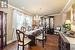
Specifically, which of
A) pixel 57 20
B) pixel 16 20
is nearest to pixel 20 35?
pixel 16 20

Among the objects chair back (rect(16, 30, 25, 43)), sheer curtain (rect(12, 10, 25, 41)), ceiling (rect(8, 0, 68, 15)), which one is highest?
ceiling (rect(8, 0, 68, 15))

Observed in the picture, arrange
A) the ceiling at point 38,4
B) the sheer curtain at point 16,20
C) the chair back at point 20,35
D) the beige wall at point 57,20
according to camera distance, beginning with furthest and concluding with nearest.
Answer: the beige wall at point 57,20
the sheer curtain at point 16,20
the ceiling at point 38,4
the chair back at point 20,35

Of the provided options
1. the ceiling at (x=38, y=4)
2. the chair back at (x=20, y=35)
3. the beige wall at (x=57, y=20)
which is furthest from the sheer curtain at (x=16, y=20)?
the beige wall at (x=57, y=20)

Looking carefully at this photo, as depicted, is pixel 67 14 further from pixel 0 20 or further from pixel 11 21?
pixel 0 20

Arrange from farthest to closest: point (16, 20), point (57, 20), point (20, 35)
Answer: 1. point (57, 20)
2. point (16, 20)
3. point (20, 35)

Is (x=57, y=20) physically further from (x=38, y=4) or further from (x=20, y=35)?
(x=20, y=35)

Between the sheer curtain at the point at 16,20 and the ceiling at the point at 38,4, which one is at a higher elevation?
the ceiling at the point at 38,4

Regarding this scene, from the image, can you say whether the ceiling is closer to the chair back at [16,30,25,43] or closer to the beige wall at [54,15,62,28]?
the chair back at [16,30,25,43]

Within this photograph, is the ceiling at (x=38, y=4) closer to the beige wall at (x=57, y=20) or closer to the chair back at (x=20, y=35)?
the chair back at (x=20, y=35)

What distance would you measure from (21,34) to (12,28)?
8.25ft

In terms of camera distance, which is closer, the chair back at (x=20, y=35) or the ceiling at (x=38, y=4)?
the chair back at (x=20, y=35)

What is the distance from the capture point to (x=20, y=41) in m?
5.14

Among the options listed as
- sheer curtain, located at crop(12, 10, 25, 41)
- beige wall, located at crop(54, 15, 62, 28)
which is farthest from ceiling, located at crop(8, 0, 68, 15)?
beige wall, located at crop(54, 15, 62, 28)

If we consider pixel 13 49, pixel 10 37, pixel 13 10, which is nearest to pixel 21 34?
pixel 13 49
